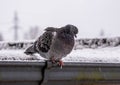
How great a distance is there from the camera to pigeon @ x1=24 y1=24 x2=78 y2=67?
4852 millimetres

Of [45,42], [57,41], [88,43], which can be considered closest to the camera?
[45,42]

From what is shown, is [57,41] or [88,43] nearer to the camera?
[57,41]

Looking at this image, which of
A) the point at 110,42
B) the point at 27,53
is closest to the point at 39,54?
the point at 27,53

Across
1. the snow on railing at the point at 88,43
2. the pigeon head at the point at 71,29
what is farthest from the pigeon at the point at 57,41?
the snow on railing at the point at 88,43

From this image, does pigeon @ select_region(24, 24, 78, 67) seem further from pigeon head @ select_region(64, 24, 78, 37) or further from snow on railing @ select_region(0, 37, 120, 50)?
snow on railing @ select_region(0, 37, 120, 50)

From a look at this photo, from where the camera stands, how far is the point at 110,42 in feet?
23.7

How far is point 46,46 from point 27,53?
0.27 meters

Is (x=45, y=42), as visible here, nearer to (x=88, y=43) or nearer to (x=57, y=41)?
(x=57, y=41)

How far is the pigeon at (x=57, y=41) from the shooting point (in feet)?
15.9

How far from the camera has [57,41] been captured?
4957mm

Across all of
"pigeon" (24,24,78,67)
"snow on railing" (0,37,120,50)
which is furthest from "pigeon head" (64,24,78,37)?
"snow on railing" (0,37,120,50)

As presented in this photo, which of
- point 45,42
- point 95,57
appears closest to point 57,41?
point 45,42

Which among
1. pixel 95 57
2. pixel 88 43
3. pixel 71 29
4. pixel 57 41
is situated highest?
pixel 71 29

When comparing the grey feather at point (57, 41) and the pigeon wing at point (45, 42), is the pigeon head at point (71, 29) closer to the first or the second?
the grey feather at point (57, 41)
